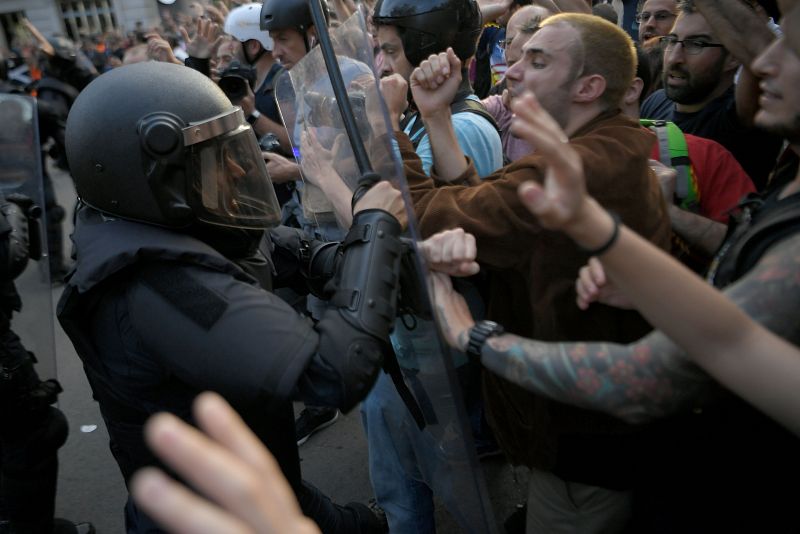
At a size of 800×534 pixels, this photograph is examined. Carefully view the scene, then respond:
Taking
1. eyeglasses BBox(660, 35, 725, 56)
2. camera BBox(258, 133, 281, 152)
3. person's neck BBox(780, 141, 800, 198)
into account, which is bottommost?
camera BBox(258, 133, 281, 152)

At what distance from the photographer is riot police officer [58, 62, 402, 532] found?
1.19 metres

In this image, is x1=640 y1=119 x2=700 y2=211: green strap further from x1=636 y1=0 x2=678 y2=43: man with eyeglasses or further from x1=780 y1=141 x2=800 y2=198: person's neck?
x1=636 y1=0 x2=678 y2=43: man with eyeglasses

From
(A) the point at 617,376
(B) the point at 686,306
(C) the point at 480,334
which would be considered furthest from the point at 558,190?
(C) the point at 480,334

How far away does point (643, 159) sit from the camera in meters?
1.42

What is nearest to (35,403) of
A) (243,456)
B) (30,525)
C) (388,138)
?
(30,525)

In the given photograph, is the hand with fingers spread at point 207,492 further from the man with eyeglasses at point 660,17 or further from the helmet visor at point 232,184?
the man with eyeglasses at point 660,17

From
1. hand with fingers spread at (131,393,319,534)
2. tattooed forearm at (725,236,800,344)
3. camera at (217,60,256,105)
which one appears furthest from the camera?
camera at (217,60,256,105)

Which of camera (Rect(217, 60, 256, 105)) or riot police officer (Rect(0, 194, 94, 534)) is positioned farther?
camera (Rect(217, 60, 256, 105))

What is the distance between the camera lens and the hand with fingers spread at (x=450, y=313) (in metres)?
1.29

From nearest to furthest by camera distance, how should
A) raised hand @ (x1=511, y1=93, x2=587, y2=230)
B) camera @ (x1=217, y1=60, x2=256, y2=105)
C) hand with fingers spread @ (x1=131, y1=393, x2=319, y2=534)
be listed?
hand with fingers spread @ (x1=131, y1=393, x2=319, y2=534) → raised hand @ (x1=511, y1=93, x2=587, y2=230) → camera @ (x1=217, y1=60, x2=256, y2=105)

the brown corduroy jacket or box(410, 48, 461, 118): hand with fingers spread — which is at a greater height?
box(410, 48, 461, 118): hand with fingers spread

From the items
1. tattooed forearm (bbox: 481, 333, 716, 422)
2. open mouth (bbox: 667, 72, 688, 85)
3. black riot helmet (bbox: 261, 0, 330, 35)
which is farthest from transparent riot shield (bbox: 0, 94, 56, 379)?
open mouth (bbox: 667, 72, 688, 85)

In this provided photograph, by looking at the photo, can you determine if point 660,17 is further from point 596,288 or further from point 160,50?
point 160,50

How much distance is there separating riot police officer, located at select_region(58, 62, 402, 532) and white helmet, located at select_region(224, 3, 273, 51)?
232cm
